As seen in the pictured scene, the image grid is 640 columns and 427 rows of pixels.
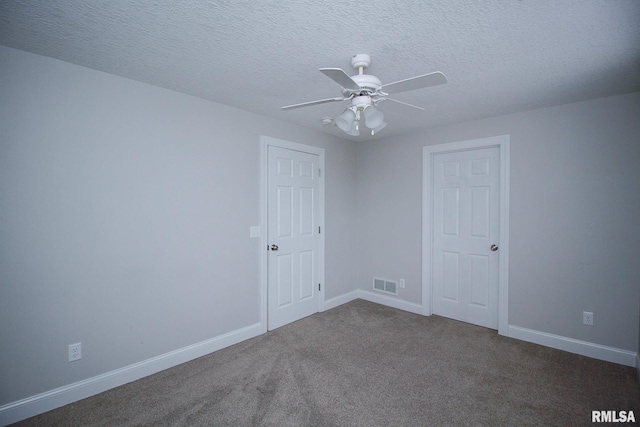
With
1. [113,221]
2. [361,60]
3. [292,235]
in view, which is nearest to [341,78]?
[361,60]

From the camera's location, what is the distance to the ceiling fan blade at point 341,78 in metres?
1.59

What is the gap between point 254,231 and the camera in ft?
11.1

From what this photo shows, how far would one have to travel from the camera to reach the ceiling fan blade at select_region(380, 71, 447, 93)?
1667 mm

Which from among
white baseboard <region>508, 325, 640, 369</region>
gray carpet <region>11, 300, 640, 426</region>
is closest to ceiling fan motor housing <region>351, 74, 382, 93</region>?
gray carpet <region>11, 300, 640, 426</region>

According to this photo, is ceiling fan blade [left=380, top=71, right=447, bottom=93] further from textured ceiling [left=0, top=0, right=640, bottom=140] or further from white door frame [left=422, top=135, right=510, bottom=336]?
white door frame [left=422, top=135, right=510, bottom=336]

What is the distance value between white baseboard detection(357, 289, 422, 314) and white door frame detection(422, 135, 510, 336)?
129 millimetres

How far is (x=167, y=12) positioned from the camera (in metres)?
1.62

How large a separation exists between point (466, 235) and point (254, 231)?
8.37 feet

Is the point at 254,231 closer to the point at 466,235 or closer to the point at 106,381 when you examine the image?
the point at 106,381

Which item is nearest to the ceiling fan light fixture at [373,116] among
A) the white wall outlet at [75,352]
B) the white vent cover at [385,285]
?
the white wall outlet at [75,352]

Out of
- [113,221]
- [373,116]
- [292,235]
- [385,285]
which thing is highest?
[373,116]

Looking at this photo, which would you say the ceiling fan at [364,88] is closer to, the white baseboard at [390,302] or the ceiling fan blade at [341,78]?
the ceiling fan blade at [341,78]

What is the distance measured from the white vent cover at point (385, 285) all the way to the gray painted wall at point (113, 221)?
1890 mm

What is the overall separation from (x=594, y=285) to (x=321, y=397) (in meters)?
2.73
